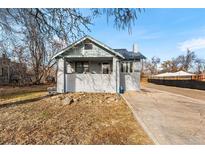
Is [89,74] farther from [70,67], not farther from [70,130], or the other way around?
[70,130]

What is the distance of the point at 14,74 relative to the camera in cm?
3127

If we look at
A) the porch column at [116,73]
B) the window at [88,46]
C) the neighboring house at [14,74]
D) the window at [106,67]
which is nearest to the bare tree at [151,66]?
the neighboring house at [14,74]

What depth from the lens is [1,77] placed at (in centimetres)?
2964

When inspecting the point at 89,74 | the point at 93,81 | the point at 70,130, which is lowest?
the point at 70,130

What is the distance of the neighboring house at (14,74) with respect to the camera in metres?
29.5

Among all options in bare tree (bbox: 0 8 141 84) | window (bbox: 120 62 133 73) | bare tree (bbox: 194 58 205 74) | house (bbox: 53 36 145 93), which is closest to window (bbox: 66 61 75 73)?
house (bbox: 53 36 145 93)

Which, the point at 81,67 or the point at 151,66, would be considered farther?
the point at 151,66

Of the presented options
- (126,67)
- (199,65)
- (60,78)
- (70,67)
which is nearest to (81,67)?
(70,67)

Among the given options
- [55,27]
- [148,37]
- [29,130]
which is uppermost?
[148,37]

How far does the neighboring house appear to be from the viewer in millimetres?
29516

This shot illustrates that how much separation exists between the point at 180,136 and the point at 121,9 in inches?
127

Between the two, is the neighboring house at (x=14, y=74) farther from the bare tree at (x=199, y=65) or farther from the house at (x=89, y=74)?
the bare tree at (x=199, y=65)

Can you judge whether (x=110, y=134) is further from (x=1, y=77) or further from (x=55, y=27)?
Answer: (x=1, y=77)
